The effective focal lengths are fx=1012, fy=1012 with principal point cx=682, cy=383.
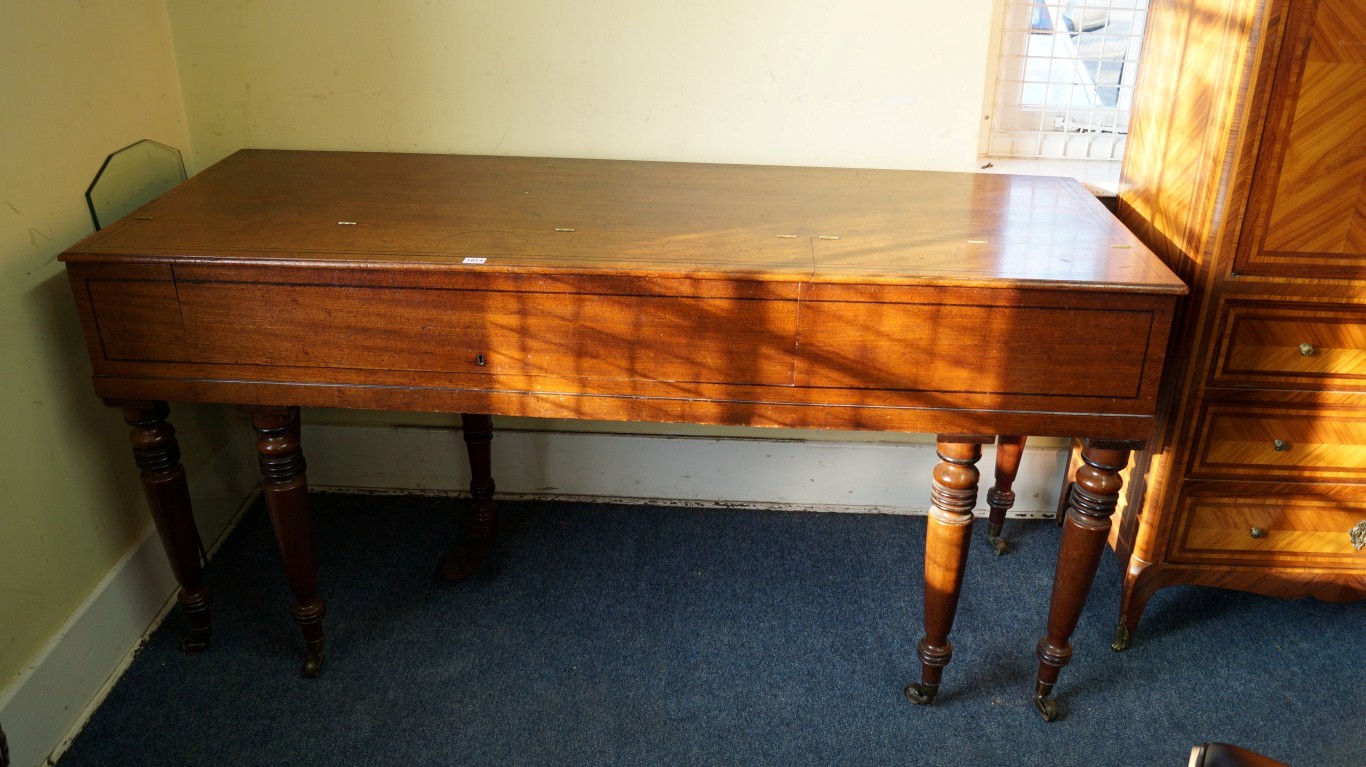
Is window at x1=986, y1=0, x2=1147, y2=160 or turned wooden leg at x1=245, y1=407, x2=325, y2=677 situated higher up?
window at x1=986, y1=0, x2=1147, y2=160

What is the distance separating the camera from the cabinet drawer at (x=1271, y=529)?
6.84 ft

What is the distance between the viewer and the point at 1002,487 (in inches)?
99.0

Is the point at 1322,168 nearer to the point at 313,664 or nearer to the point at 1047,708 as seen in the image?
the point at 1047,708

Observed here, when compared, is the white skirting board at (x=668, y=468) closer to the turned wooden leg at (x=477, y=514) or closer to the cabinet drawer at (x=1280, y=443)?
the turned wooden leg at (x=477, y=514)

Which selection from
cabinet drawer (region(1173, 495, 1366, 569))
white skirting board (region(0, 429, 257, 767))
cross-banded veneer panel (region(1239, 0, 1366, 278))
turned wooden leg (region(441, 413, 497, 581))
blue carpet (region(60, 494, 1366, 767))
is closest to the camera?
cross-banded veneer panel (region(1239, 0, 1366, 278))

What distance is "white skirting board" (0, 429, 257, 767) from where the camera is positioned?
6.01 ft

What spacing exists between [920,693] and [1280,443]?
34.4 inches

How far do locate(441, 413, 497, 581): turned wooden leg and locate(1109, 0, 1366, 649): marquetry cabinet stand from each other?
1.48 meters

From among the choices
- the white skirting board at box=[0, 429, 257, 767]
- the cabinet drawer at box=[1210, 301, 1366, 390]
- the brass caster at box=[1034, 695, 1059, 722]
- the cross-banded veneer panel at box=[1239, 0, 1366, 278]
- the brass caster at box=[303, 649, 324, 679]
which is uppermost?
the cross-banded veneer panel at box=[1239, 0, 1366, 278]

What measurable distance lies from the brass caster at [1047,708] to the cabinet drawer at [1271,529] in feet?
1.42

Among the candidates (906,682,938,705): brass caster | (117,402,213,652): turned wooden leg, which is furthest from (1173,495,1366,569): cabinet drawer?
(117,402,213,652): turned wooden leg

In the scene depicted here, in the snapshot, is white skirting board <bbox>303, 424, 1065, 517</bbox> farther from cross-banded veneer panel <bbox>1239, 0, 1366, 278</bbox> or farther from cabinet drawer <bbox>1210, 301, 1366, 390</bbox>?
cross-banded veneer panel <bbox>1239, 0, 1366, 278</bbox>

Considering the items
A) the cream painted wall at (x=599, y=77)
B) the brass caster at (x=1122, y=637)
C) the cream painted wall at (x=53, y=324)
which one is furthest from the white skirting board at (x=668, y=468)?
the cream painted wall at (x=599, y=77)

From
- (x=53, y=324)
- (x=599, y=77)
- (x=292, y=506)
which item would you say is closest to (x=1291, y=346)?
(x=599, y=77)
